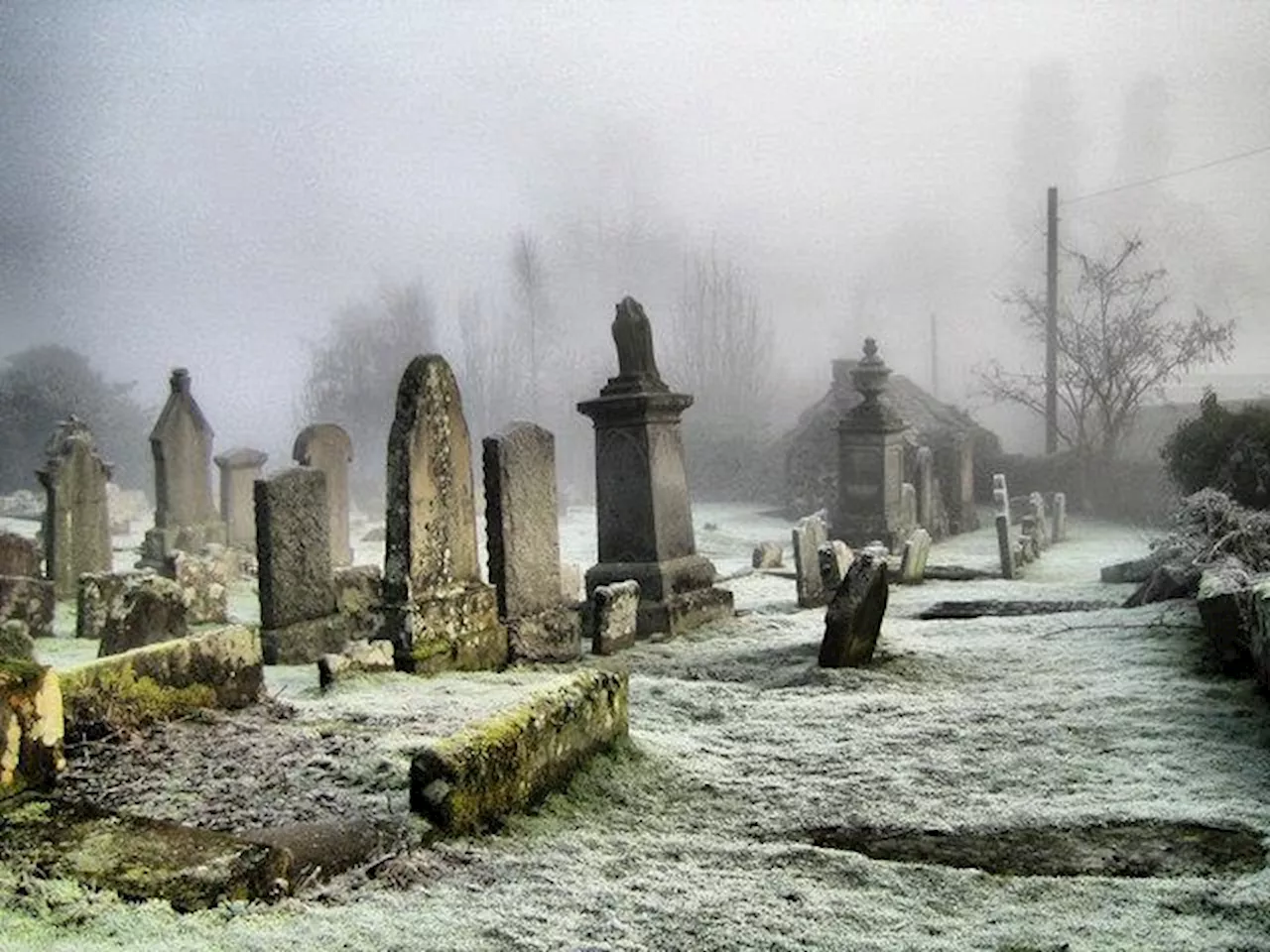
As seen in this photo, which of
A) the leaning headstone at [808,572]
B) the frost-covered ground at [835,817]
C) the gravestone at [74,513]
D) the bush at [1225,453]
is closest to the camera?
the frost-covered ground at [835,817]

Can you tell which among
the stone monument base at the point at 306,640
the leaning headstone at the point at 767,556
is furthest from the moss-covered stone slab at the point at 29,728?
the leaning headstone at the point at 767,556

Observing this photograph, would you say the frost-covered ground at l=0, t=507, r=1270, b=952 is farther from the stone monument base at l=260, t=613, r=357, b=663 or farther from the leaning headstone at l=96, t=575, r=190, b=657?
the leaning headstone at l=96, t=575, r=190, b=657

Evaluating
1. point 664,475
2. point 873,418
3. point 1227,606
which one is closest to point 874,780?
point 1227,606

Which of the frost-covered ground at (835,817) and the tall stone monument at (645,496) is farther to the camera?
the tall stone monument at (645,496)

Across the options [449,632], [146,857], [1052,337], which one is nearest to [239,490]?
[449,632]

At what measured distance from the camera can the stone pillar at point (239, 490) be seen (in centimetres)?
1738

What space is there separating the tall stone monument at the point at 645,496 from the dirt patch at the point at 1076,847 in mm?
5830

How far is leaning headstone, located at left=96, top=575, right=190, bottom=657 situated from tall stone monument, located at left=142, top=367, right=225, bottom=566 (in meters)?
7.01

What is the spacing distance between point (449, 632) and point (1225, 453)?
10.3m

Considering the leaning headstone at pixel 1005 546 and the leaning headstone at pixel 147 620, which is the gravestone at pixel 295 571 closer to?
the leaning headstone at pixel 147 620

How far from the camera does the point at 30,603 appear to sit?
1075cm

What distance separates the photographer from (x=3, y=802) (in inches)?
133

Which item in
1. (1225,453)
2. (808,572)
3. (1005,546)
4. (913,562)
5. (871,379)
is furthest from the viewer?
(871,379)

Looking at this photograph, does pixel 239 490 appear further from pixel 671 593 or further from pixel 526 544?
pixel 526 544
